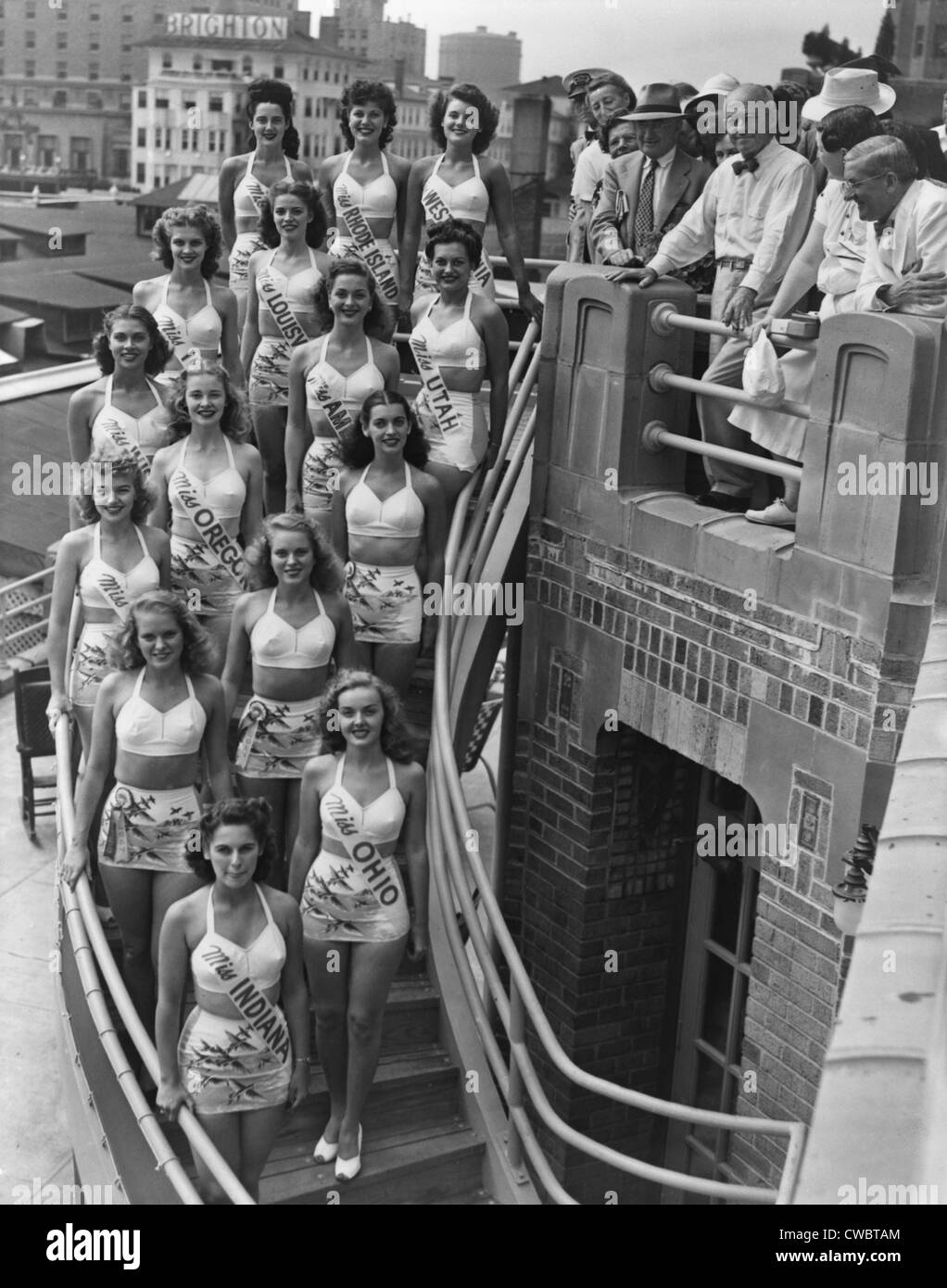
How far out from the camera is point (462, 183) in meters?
8.17

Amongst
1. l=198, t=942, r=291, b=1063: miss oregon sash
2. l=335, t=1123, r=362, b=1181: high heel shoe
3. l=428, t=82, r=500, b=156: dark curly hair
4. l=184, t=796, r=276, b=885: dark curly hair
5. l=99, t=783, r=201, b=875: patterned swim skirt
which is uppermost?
l=428, t=82, r=500, b=156: dark curly hair

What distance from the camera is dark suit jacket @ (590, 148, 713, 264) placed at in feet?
25.5

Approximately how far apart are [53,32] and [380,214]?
55756mm

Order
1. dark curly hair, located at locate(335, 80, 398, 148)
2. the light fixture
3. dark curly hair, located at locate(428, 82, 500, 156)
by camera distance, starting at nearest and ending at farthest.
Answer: the light fixture, dark curly hair, located at locate(428, 82, 500, 156), dark curly hair, located at locate(335, 80, 398, 148)

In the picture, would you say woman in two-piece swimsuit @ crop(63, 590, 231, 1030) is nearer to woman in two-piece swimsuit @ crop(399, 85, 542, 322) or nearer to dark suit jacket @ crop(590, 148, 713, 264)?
woman in two-piece swimsuit @ crop(399, 85, 542, 322)

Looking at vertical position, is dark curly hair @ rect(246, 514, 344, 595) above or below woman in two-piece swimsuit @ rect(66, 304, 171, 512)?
below

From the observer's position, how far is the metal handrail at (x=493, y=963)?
5367mm

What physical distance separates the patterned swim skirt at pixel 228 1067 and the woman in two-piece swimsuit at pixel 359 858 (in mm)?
431

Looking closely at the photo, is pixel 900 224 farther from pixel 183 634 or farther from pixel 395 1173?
pixel 395 1173

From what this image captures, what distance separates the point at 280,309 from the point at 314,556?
2.12 meters

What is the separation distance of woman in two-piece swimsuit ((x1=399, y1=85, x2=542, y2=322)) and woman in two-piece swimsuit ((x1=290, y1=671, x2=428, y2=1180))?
307cm

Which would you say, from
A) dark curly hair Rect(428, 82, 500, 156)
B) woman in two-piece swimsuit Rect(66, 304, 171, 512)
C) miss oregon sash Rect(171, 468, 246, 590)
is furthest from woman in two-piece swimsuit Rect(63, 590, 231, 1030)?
dark curly hair Rect(428, 82, 500, 156)

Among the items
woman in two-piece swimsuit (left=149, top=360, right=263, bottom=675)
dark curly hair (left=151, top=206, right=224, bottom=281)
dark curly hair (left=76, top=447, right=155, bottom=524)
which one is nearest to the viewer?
dark curly hair (left=76, top=447, right=155, bottom=524)

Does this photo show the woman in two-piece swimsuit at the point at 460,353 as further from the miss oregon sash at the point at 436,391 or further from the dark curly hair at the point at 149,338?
the dark curly hair at the point at 149,338
